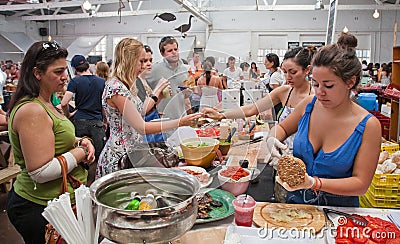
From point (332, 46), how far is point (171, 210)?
113cm

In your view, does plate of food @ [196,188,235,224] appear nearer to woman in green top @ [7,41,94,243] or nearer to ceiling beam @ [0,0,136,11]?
woman in green top @ [7,41,94,243]

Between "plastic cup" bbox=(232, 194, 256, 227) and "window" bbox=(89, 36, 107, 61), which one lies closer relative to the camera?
"plastic cup" bbox=(232, 194, 256, 227)

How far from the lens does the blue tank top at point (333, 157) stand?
1448 millimetres

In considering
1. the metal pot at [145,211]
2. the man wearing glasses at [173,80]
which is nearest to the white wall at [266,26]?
the man wearing glasses at [173,80]

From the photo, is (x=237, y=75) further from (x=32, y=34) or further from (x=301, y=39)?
(x=32, y=34)

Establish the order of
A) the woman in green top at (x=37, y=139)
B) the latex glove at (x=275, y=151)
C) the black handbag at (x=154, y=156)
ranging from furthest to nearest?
the latex glove at (x=275, y=151)
the woman in green top at (x=37, y=139)
the black handbag at (x=154, y=156)

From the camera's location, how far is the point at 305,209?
142 centimetres

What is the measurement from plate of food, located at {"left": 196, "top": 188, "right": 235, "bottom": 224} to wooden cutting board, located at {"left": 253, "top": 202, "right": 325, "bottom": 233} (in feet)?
0.40

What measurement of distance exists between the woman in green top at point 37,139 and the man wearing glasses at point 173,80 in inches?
20.8

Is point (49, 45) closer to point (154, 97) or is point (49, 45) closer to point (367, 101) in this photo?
point (154, 97)

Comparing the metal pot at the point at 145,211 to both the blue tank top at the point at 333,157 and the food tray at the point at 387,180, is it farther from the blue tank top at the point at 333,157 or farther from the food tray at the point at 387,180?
the food tray at the point at 387,180

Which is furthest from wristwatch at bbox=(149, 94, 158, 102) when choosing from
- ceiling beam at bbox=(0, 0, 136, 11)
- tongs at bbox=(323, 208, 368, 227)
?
ceiling beam at bbox=(0, 0, 136, 11)

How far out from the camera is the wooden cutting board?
1288mm

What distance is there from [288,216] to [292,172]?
0.62 ft
